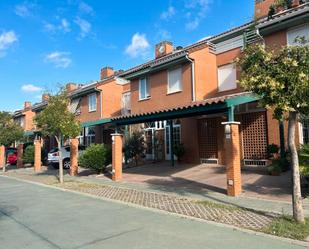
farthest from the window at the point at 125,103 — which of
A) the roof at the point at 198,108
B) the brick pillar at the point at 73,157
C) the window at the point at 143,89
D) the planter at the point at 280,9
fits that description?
the planter at the point at 280,9

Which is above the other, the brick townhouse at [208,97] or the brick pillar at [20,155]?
the brick townhouse at [208,97]

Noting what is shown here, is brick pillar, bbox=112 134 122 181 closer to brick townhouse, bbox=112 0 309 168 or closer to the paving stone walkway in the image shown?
brick townhouse, bbox=112 0 309 168

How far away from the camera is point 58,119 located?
1878 centimetres

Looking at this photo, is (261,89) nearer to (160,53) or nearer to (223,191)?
(223,191)

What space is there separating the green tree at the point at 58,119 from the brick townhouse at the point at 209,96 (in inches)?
96.1

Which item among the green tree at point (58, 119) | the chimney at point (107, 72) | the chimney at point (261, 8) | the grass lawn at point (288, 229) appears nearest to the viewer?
the grass lawn at point (288, 229)

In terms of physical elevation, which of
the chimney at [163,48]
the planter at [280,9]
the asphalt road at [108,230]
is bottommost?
the asphalt road at [108,230]

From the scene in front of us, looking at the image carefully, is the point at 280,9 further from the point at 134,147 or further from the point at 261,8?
the point at 134,147

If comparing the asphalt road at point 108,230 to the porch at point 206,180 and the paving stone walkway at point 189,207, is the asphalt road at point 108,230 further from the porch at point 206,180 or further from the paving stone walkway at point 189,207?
the porch at point 206,180

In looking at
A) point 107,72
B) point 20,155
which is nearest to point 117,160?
point 20,155

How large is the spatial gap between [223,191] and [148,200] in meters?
2.88

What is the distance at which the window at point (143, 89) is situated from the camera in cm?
2481

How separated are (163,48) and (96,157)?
1216cm

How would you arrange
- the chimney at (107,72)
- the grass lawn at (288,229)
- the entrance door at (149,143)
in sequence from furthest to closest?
the chimney at (107,72), the entrance door at (149,143), the grass lawn at (288,229)
